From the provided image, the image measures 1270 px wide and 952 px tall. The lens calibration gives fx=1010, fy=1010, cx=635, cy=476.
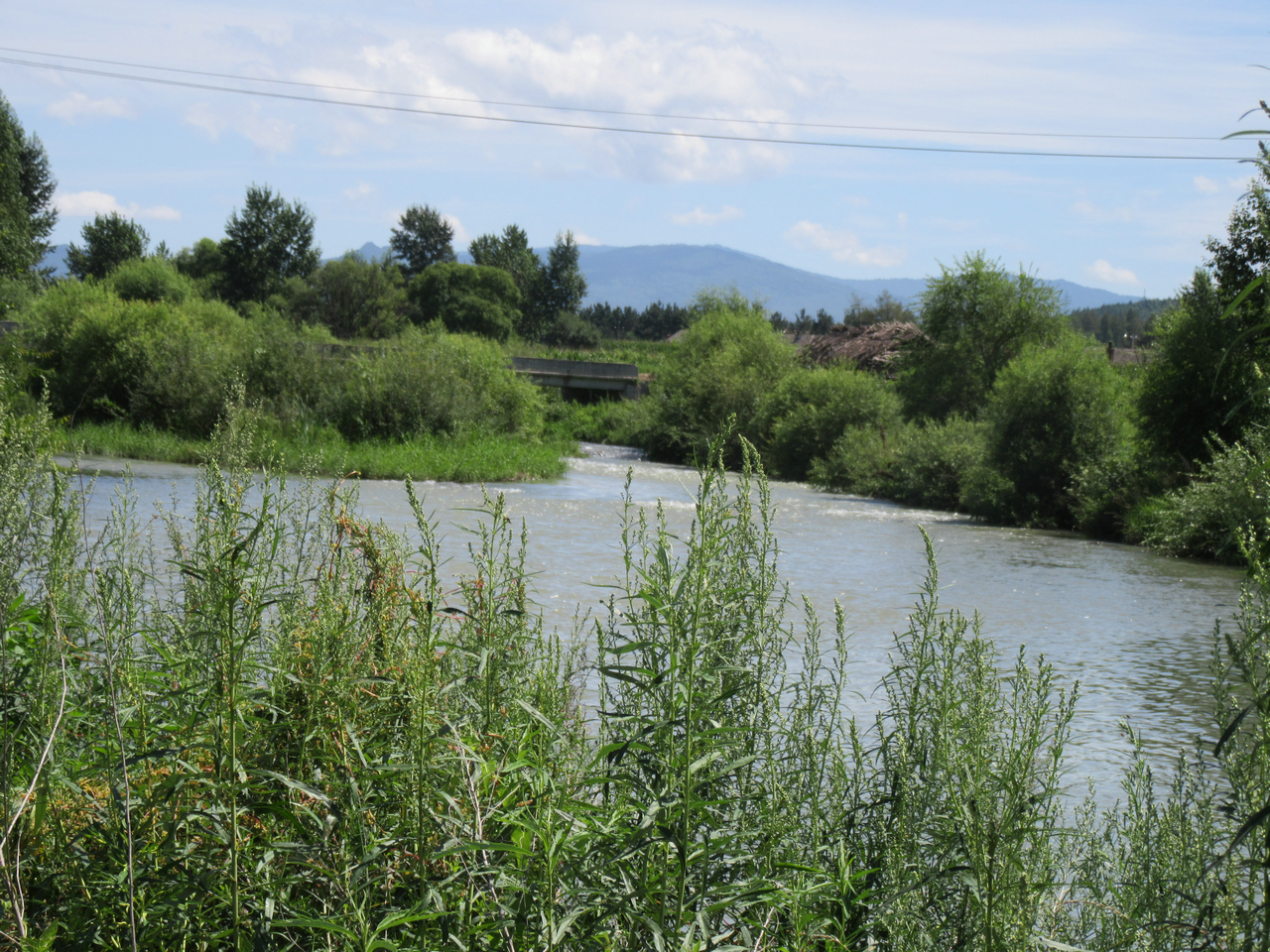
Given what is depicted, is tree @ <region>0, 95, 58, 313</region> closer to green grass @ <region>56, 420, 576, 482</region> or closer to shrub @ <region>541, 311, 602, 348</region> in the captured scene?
green grass @ <region>56, 420, 576, 482</region>

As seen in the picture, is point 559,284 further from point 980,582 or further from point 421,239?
point 980,582

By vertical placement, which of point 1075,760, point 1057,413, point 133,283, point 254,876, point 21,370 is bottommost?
point 1075,760

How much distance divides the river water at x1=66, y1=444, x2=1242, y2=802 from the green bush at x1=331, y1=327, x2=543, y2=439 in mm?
4959

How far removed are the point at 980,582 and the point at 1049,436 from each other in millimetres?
9872

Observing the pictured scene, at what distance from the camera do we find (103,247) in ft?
236

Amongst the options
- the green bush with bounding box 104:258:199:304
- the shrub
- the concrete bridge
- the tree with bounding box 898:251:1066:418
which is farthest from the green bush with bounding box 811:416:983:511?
the shrub

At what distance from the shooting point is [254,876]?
2.33 meters

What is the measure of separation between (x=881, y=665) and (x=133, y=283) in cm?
4635

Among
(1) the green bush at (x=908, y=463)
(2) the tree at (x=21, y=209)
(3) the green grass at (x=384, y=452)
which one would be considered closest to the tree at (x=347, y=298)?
(2) the tree at (x=21, y=209)

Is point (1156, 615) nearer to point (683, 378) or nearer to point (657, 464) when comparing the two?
point (657, 464)

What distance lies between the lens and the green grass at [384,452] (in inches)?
960

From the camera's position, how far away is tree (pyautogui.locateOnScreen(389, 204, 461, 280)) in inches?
4077

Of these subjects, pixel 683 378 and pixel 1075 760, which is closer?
pixel 1075 760

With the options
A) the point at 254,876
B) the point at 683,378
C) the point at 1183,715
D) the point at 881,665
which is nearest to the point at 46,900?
the point at 254,876
